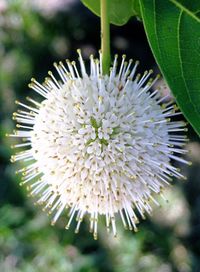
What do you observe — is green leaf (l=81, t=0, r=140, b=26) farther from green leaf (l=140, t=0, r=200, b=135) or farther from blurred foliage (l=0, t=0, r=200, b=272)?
blurred foliage (l=0, t=0, r=200, b=272)

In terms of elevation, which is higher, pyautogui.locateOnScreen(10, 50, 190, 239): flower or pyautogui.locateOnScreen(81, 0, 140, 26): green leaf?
pyautogui.locateOnScreen(81, 0, 140, 26): green leaf

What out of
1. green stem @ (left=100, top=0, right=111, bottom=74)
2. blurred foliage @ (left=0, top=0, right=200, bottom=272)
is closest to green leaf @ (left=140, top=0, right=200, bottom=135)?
green stem @ (left=100, top=0, right=111, bottom=74)

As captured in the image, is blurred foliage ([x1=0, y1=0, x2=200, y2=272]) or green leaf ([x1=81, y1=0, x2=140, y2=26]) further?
blurred foliage ([x1=0, y1=0, x2=200, y2=272])

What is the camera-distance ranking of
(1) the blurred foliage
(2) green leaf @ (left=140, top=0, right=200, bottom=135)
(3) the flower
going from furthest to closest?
(1) the blurred foliage, (3) the flower, (2) green leaf @ (left=140, top=0, right=200, bottom=135)

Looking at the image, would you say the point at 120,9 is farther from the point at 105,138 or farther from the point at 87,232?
the point at 87,232

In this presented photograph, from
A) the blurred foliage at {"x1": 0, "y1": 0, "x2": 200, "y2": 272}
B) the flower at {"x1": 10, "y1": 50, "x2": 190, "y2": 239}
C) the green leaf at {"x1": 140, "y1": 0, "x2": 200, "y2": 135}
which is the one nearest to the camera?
the green leaf at {"x1": 140, "y1": 0, "x2": 200, "y2": 135}

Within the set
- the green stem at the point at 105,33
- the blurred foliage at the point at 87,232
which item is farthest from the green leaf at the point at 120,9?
the blurred foliage at the point at 87,232

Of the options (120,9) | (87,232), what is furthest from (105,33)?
(87,232)
